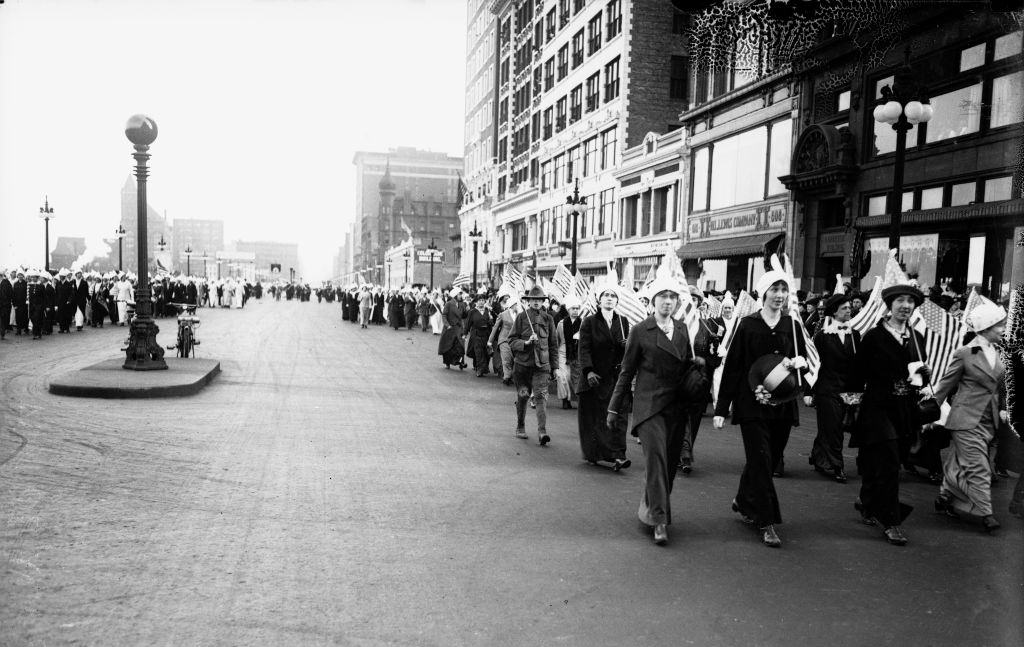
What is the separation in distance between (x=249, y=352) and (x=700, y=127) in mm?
19772

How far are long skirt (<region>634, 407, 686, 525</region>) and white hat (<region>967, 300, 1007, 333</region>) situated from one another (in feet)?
8.82

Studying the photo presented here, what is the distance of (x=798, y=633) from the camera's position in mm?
4238

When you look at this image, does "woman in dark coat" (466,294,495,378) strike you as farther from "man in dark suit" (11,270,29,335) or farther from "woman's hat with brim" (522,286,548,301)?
"man in dark suit" (11,270,29,335)

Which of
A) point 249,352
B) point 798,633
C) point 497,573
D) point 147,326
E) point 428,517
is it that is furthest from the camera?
point 249,352

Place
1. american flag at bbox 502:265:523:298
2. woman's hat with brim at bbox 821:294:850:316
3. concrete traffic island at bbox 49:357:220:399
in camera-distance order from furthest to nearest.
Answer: american flag at bbox 502:265:523:298 < concrete traffic island at bbox 49:357:220:399 < woman's hat with brim at bbox 821:294:850:316

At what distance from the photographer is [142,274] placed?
539 inches

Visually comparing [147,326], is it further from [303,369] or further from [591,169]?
[591,169]

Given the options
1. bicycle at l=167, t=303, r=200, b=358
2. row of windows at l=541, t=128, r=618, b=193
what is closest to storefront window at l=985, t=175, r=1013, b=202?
bicycle at l=167, t=303, r=200, b=358

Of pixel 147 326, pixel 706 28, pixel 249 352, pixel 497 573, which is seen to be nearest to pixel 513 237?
pixel 249 352

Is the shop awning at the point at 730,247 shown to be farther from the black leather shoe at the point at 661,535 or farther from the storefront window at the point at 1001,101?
the black leather shoe at the point at 661,535

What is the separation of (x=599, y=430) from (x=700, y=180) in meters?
24.7

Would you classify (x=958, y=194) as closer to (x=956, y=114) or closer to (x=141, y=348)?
(x=956, y=114)

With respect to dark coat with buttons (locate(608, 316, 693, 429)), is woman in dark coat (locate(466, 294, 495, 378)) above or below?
below

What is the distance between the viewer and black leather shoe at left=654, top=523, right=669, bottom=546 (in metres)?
5.73
